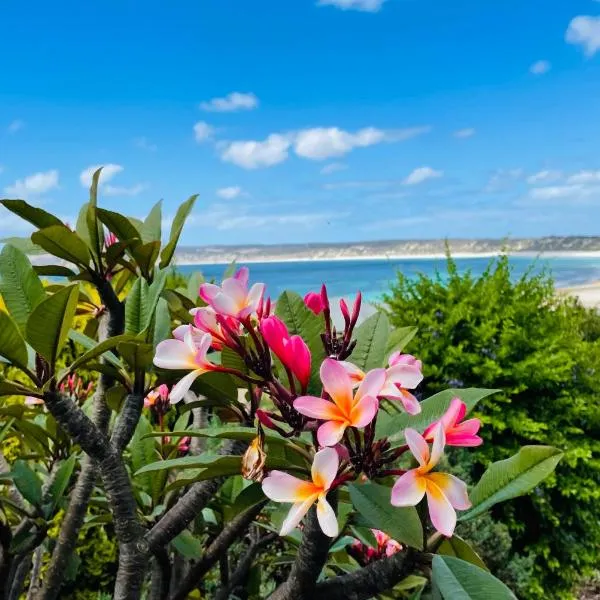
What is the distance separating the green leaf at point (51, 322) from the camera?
0.79 metres

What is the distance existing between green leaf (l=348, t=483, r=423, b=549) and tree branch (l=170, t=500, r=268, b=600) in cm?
39

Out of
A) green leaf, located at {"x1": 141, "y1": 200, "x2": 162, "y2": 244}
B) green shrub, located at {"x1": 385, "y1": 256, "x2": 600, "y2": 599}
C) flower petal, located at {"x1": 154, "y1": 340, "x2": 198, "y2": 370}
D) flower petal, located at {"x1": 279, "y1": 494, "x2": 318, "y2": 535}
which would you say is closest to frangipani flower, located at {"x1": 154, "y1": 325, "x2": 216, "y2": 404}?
flower petal, located at {"x1": 154, "y1": 340, "x2": 198, "y2": 370}

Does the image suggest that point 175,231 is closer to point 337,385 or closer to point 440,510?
point 337,385

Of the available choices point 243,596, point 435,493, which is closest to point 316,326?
point 435,493

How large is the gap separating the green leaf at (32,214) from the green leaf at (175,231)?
9.0 inches

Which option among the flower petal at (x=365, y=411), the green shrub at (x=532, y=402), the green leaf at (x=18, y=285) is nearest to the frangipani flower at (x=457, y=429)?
the flower petal at (x=365, y=411)

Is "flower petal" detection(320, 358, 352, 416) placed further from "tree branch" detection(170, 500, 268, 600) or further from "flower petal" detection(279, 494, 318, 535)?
"tree branch" detection(170, 500, 268, 600)

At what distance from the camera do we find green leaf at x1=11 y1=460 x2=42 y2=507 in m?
1.26

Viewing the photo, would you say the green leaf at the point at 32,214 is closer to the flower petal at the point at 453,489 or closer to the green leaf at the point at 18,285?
the green leaf at the point at 18,285

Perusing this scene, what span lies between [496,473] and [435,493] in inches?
5.2

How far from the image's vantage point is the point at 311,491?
0.69 m

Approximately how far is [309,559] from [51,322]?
46 cm

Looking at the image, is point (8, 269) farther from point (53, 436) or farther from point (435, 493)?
point (53, 436)

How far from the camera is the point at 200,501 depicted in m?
0.96
